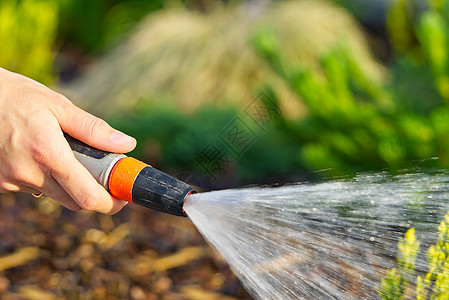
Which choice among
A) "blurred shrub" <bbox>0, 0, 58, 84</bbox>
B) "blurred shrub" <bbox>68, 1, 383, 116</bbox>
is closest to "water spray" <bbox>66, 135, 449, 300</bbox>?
"blurred shrub" <bbox>68, 1, 383, 116</bbox>

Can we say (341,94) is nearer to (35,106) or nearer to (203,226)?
(203,226)

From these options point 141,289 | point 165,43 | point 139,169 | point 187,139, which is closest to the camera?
point 139,169

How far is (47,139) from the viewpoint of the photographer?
140 centimetres

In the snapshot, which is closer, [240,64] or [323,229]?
Result: [323,229]

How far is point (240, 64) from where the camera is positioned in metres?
4.20

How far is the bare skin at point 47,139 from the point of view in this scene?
141 centimetres

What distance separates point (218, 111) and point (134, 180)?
2.06 meters

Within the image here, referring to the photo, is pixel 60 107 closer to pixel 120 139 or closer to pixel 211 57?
pixel 120 139

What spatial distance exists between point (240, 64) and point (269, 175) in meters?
1.26

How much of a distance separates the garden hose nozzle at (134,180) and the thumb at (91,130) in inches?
0.8

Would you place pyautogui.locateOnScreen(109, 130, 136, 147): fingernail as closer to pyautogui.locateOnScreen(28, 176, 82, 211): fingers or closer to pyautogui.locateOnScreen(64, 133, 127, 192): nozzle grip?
pyautogui.locateOnScreen(64, 133, 127, 192): nozzle grip

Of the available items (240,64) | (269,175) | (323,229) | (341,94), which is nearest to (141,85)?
(240,64)

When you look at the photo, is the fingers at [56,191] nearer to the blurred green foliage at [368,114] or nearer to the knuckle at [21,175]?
the knuckle at [21,175]

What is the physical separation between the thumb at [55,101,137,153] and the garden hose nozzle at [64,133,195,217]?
0.8 inches
